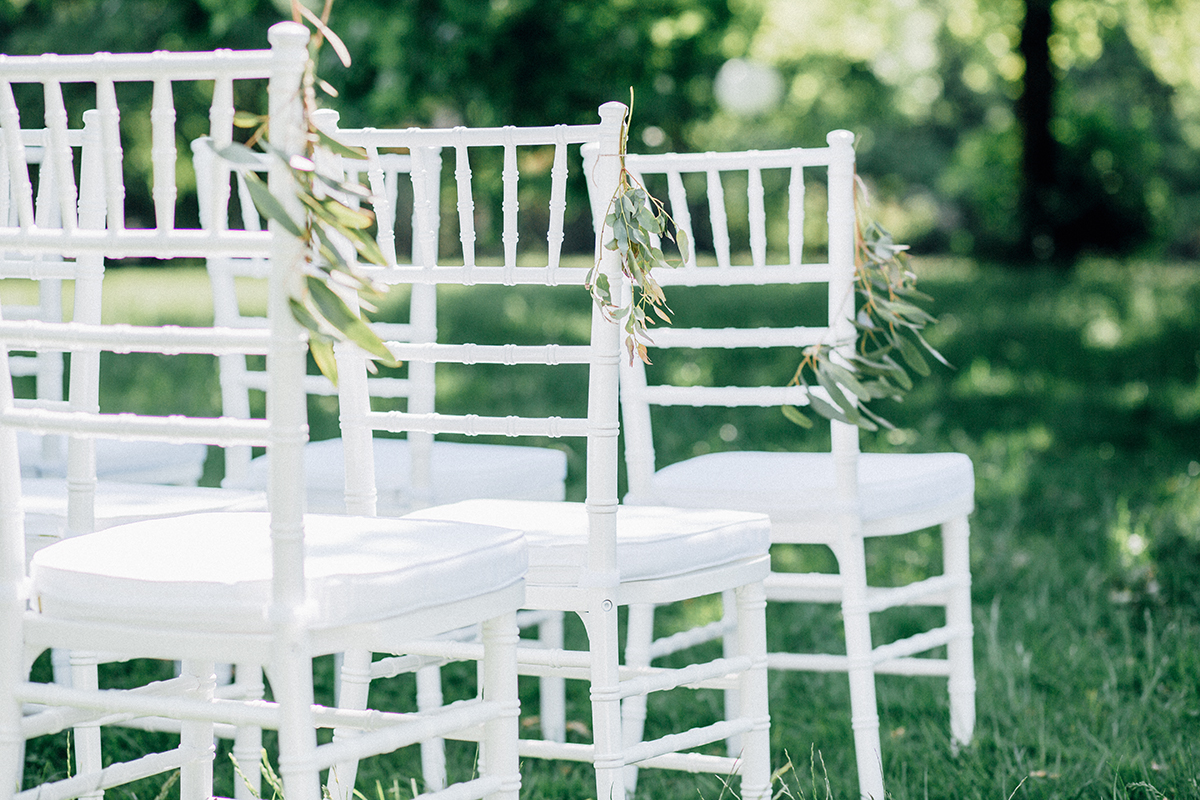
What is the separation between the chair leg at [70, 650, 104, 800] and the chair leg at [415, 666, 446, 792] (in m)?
0.73

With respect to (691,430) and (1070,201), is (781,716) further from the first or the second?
(1070,201)

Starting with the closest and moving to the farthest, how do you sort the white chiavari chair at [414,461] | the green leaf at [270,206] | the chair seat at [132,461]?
the green leaf at [270,206] < the white chiavari chair at [414,461] < the chair seat at [132,461]

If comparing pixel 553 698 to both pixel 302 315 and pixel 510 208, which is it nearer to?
pixel 510 208

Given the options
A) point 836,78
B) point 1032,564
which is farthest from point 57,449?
point 836,78

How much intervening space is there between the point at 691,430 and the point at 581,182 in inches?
62.3

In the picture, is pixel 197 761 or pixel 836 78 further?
pixel 836 78

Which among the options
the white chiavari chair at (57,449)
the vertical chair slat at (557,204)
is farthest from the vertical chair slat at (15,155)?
the white chiavari chair at (57,449)

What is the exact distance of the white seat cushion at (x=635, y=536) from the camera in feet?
6.75

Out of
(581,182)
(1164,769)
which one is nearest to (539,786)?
(1164,769)

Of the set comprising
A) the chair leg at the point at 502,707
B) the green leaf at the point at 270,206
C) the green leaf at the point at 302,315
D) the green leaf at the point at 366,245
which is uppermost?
the green leaf at the point at 270,206

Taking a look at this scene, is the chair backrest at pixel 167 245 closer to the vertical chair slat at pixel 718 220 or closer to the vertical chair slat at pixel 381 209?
the vertical chair slat at pixel 381 209

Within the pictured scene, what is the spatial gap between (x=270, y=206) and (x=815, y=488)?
142cm

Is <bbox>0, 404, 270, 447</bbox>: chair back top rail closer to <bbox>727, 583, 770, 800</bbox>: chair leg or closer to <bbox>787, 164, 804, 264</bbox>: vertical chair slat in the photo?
<bbox>727, 583, 770, 800</bbox>: chair leg

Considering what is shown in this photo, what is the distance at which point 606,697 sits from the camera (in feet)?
6.68
